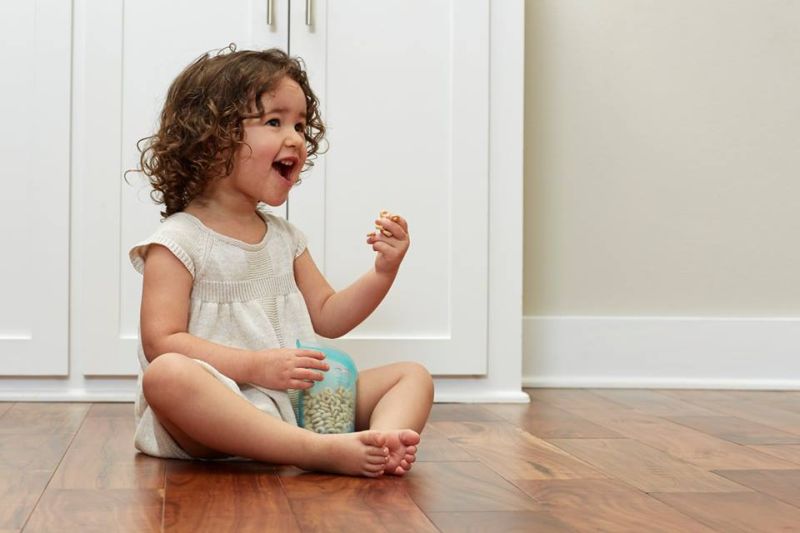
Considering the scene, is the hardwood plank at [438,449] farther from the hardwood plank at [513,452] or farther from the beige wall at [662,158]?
the beige wall at [662,158]

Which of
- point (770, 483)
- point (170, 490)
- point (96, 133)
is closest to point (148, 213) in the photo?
point (96, 133)

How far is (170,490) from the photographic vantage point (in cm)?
107

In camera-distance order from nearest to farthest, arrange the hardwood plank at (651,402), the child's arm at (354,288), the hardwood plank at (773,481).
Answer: the hardwood plank at (773,481) < the child's arm at (354,288) < the hardwood plank at (651,402)

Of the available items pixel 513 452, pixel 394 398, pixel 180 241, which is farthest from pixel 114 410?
pixel 513 452

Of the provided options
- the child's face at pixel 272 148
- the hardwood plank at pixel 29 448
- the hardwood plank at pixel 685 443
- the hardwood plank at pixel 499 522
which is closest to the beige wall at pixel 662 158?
the hardwood plank at pixel 685 443

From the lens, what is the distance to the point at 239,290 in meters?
1.37

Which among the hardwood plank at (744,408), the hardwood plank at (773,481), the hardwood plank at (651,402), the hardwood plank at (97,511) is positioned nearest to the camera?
the hardwood plank at (97,511)

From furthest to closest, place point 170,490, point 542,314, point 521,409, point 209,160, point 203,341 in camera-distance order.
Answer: point 542,314
point 521,409
point 209,160
point 203,341
point 170,490

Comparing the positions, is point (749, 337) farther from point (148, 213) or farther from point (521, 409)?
point (148, 213)

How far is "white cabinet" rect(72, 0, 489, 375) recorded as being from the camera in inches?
71.7

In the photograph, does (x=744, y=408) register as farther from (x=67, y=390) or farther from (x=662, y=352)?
(x=67, y=390)

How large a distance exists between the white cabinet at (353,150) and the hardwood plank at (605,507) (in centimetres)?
77

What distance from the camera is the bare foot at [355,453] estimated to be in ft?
3.66

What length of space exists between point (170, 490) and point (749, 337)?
1.43 meters
